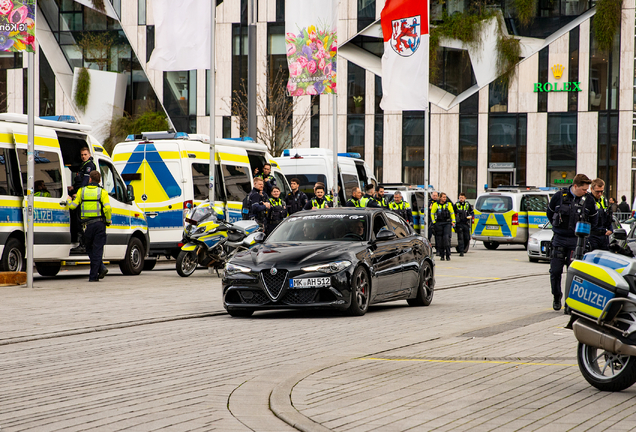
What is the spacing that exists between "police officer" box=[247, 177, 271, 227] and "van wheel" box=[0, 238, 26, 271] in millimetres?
4884

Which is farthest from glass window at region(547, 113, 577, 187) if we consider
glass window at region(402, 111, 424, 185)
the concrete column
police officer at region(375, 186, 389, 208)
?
police officer at region(375, 186, 389, 208)

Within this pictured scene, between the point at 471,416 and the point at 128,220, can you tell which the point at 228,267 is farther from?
the point at 128,220

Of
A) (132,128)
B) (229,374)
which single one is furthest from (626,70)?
(229,374)

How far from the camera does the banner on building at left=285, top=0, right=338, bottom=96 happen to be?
21.2 meters

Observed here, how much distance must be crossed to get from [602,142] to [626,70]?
Answer: 3.74 meters

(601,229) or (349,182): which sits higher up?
(349,182)

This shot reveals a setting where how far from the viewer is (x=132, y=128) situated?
45.8 metres

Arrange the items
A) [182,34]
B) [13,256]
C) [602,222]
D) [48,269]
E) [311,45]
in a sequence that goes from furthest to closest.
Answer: [311,45], [182,34], [48,269], [13,256], [602,222]

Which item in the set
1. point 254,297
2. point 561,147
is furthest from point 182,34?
point 561,147

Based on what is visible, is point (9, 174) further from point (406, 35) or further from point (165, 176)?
point (406, 35)

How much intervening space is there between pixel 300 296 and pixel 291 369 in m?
3.67

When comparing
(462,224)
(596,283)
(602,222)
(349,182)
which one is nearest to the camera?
(596,283)

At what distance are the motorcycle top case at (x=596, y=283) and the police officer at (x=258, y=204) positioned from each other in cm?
1223

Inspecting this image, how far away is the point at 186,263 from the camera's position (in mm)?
18281
